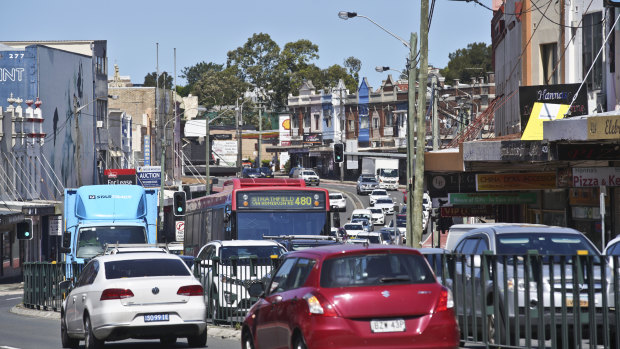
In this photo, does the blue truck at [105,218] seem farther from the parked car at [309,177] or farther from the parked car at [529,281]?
the parked car at [309,177]

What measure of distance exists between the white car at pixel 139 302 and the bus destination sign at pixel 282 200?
1115 cm

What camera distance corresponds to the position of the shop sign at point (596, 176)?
995 inches


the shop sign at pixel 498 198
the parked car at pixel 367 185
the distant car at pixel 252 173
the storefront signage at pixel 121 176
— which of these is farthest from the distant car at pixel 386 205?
the shop sign at pixel 498 198

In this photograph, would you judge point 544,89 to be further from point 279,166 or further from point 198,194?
point 279,166

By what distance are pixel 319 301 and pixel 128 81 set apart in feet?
340

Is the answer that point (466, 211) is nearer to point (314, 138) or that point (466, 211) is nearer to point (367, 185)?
point (367, 185)

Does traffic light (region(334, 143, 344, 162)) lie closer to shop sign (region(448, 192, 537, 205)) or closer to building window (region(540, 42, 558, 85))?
shop sign (region(448, 192, 537, 205))

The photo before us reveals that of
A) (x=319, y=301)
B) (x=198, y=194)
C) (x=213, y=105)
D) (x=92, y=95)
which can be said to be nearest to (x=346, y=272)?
(x=319, y=301)

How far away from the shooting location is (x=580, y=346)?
12.3m

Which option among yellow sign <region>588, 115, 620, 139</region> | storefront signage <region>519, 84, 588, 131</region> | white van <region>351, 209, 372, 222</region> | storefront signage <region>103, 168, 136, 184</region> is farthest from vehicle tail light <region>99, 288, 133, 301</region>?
white van <region>351, 209, 372, 222</region>

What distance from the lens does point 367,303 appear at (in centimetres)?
1142

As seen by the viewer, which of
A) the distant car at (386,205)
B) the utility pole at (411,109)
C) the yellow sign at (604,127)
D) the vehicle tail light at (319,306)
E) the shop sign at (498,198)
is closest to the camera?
the vehicle tail light at (319,306)

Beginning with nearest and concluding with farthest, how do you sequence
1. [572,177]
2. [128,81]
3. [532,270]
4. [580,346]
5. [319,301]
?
[319,301]
[580,346]
[532,270]
[572,177]
[128,81]

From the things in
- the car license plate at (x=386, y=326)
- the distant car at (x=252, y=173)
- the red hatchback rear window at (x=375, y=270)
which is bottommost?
the car license plate at (x=386, y=326)
